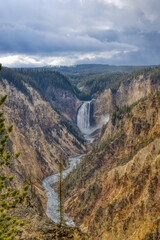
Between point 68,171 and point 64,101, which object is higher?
point 64,101

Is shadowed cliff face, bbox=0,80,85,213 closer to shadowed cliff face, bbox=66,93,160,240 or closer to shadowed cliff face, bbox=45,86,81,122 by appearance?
shadowed cliff face, bbox=66,93,160,240

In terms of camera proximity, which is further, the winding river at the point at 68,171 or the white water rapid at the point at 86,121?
the white water rapid at the point at 86,121

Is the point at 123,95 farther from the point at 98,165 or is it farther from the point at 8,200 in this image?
the point at 8,200

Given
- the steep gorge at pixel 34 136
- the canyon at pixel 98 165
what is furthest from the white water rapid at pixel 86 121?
the steep gorge at pixel 34 136

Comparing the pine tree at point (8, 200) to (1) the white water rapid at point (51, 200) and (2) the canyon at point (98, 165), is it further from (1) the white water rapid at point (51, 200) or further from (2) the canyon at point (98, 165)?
(1) the white water rapid at point (51, 200)

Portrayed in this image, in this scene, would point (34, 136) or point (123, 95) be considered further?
point (123, 95)

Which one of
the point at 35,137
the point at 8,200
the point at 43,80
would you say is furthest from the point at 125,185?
the point at 43,80

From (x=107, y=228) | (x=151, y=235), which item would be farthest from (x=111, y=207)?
(x=151, y=235)
